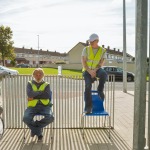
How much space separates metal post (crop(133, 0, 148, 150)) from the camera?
3.31m

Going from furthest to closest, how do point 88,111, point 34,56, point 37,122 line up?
point 34,56 → point 88,111 → point 37,122

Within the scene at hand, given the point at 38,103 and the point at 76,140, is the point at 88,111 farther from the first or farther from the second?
the point at 38,103

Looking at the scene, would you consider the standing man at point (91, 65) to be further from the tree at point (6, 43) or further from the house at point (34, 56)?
the house at point (34, 56)

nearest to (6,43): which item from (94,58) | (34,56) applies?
(94,58)

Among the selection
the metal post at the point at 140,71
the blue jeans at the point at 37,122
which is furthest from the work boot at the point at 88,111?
the metal post at the point at 140,71

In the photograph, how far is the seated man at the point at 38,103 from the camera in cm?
494

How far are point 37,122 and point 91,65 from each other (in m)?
1.70

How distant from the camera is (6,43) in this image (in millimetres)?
42688

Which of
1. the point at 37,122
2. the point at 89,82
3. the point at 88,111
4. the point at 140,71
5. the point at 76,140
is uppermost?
the point at 140,71

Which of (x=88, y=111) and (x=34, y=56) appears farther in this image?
(x=34, y=56)

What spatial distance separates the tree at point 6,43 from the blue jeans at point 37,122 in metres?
38.5

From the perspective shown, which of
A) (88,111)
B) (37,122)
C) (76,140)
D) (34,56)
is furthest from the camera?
(34,56)

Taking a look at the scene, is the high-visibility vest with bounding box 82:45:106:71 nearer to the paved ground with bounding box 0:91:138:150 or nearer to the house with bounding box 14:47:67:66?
the paved ground with bounding box 0:91:138:150

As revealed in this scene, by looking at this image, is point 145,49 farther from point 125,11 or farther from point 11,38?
point 11,38
